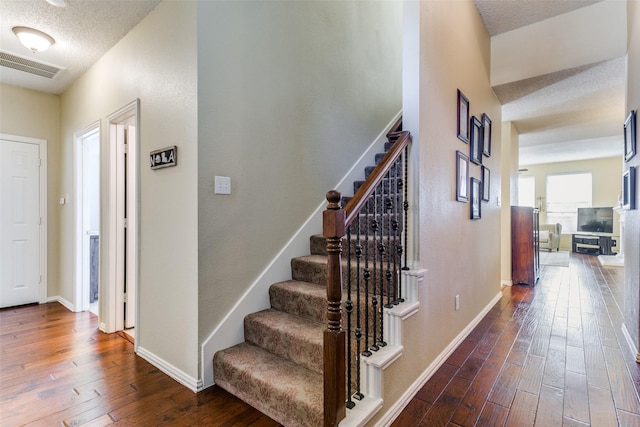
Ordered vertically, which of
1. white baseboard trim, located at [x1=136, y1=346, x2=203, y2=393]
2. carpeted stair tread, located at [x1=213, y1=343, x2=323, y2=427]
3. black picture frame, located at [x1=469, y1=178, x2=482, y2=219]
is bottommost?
white baseboard trim, located at [x1=136, y1=346, x2=203, y2=393]

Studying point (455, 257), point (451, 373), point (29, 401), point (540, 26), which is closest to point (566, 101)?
point (540, 26)

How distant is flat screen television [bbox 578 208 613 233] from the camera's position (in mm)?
8633

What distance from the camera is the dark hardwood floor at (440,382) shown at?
174 cm

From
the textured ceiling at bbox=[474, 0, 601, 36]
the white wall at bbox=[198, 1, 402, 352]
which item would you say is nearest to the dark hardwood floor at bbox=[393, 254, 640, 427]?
the white wall at bbox=[198, 1, 402, 352]

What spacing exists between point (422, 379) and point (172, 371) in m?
1.71

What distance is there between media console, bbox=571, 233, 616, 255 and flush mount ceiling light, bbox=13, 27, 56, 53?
11.8 meters

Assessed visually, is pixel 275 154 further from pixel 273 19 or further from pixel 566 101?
pixel 566 101

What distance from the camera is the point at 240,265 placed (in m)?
2.22

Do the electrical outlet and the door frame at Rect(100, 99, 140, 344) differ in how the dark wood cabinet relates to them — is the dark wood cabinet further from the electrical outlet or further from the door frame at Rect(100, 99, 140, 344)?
the door frame at Rect(100, 99, 140, 344)

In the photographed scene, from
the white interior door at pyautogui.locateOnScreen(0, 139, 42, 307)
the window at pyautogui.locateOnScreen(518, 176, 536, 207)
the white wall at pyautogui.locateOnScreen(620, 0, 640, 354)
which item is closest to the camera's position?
the white wall at pyautogui.locateOnScreen(620, 0, 640, 354)

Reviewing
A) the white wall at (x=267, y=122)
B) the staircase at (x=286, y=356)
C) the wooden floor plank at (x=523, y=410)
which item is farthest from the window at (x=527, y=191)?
the staircase at (x=286, y=356)

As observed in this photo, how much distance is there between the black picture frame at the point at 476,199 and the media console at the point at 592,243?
26.0 ft

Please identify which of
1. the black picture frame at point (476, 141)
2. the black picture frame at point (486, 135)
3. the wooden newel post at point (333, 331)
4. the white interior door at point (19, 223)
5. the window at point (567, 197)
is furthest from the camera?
the window at point (567, 197)

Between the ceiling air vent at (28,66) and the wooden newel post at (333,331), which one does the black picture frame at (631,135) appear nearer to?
the wooden newel post at (333,331)
